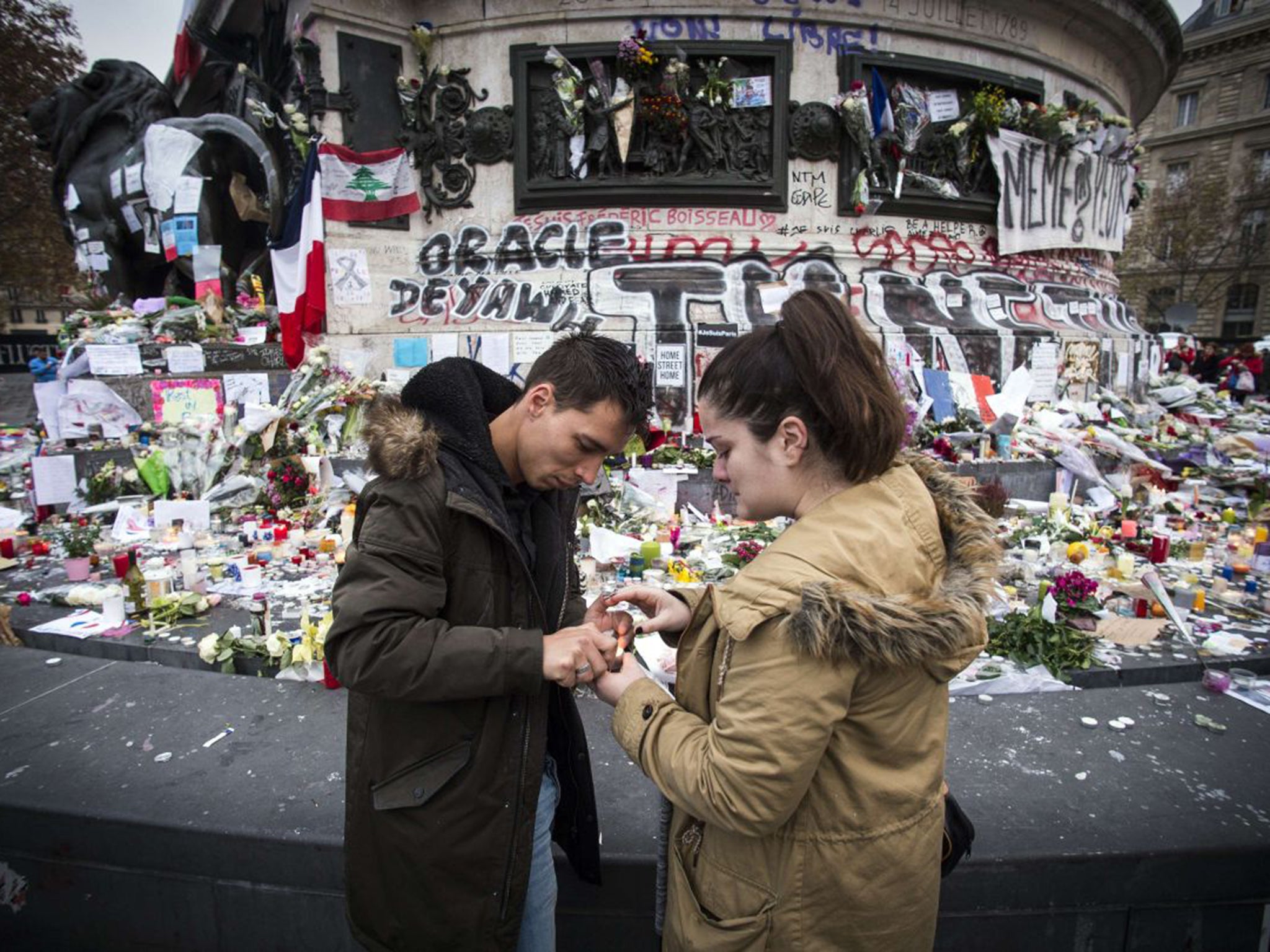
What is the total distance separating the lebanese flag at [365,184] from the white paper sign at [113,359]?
290cm

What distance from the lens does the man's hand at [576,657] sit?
1346mm

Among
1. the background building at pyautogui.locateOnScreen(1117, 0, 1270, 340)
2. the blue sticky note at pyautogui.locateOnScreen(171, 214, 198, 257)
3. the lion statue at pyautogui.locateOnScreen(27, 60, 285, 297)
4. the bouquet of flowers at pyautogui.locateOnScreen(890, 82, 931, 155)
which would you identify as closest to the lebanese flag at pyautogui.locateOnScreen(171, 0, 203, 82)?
the lion statue at pyautogui.locateOnScreen(27, 60, 285, 297)

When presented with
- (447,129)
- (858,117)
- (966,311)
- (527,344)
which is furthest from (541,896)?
(966,311)

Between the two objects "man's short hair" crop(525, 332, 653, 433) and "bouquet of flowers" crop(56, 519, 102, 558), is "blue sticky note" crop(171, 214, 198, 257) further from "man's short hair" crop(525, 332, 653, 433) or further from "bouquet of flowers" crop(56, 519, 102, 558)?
"man's short hair" crop(525, 332, 653, 433)

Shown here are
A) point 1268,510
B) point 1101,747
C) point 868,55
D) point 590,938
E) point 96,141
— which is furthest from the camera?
point 96,141

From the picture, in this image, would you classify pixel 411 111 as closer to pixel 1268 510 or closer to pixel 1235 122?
pixel 1268 510

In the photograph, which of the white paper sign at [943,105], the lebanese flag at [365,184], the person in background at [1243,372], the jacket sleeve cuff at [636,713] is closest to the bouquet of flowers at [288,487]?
the lebanese flag at [365,184]

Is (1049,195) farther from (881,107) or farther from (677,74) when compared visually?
(677,74)

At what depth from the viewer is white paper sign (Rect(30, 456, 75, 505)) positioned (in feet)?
21.4

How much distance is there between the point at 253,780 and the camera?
7.92ft

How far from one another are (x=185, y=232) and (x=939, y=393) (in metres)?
12.1

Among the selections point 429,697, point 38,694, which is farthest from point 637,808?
point 38,694

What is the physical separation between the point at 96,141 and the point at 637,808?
15.7 m

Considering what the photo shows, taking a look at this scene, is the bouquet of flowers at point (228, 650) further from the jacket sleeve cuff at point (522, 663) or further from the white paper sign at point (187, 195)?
the white paper sign at point (187, 195)
